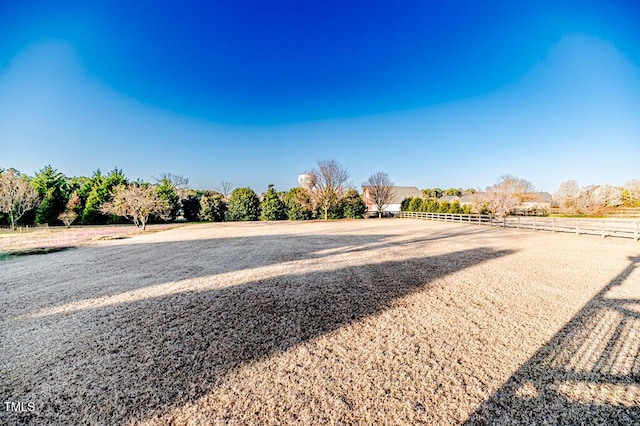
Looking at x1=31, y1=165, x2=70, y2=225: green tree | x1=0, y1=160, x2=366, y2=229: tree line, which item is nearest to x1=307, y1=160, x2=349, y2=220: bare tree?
x1=0, y1=160, x2=366, y2=229: tree line

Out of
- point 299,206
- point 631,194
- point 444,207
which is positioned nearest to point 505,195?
point 444,207

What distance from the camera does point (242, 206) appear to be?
35.8m

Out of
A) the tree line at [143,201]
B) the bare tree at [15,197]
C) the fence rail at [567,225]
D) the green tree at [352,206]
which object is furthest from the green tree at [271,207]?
the bare tree at [15,197]

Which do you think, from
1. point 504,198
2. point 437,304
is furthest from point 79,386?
point 504,198

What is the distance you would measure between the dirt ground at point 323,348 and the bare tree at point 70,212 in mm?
24502

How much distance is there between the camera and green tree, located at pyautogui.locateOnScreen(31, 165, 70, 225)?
26703mm

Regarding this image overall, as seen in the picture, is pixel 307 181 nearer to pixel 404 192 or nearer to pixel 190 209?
pixel 190 209

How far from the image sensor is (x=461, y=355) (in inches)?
127

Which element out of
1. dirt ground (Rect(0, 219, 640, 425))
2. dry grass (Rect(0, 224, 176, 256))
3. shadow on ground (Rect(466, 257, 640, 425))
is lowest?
shadow on ground (Rect(466, 257, 640, 425))

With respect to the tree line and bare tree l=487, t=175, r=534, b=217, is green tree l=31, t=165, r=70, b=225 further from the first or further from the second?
bare tree l=487, t=175, r=534, b=217

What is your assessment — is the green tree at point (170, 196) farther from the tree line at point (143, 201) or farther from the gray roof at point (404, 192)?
the gray roof at point (404, 192)

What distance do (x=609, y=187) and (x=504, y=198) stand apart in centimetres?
2218

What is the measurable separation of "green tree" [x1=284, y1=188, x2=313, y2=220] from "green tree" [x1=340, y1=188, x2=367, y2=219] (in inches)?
214

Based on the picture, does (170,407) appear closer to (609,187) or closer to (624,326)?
(624,326)
